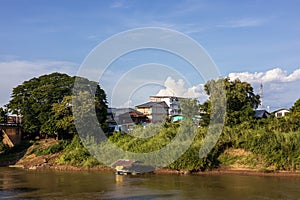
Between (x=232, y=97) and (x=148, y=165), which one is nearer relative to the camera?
(x=148, y=165)

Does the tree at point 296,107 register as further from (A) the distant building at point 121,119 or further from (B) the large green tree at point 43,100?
(B) the large green tree at point 43,100

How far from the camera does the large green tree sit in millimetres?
37406

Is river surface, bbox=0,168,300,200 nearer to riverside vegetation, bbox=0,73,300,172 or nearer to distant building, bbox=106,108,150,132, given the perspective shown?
riverside vegetation, bbox=0,73,300,172

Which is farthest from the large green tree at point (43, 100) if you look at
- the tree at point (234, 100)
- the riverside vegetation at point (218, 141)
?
the tree at point (234, 100)

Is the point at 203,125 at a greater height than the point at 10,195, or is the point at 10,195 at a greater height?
the point at 203,125

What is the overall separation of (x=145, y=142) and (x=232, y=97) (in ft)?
26.6

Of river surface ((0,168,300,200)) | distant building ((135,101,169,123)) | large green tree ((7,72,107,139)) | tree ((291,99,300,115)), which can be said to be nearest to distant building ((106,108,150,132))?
large green tree ((7,72,107,139))

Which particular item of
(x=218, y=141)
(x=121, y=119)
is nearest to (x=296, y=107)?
(x=218, y=141)

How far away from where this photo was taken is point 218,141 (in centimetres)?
2847

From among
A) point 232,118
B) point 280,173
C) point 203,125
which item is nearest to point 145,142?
point 203,125

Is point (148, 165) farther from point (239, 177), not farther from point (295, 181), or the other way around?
point (295, 181)

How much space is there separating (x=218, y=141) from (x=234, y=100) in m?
5.67

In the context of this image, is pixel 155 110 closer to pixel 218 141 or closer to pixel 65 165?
pixel 65 165

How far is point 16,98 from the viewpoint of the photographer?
1602 inches
